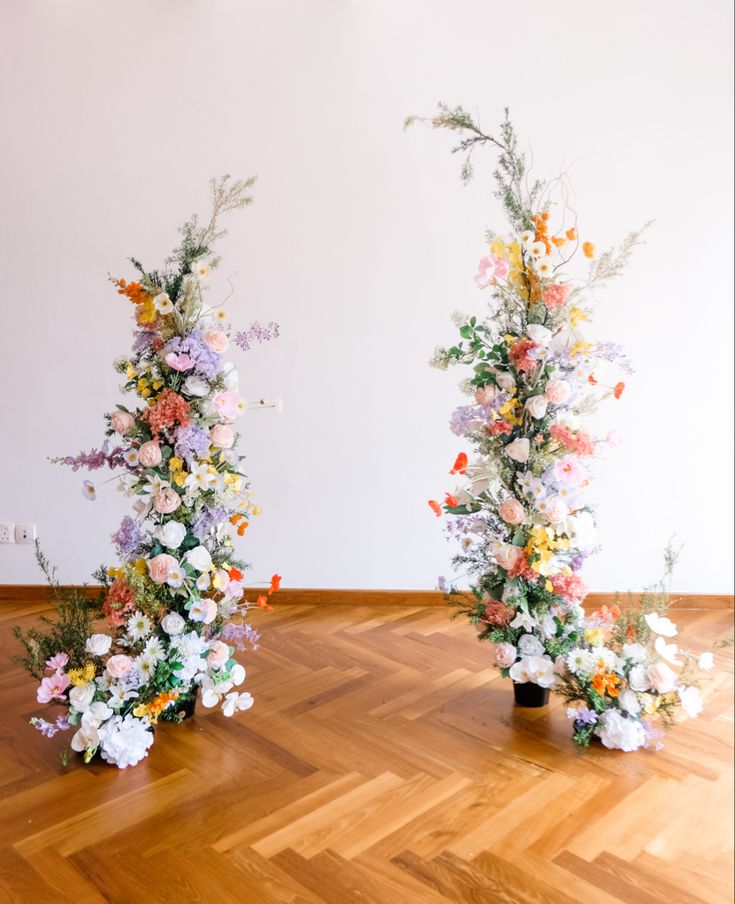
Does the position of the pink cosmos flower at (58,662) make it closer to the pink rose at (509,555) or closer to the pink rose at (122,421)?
the pink rose at (122,421)

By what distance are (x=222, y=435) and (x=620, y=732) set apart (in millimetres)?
1567

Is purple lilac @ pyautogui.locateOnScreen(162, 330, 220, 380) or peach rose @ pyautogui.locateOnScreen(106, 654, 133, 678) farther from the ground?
purple lilac @ pyautogui.locateOnScreen(162, 330, 220, 380)

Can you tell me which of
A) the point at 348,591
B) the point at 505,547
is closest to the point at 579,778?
the point at 505,547

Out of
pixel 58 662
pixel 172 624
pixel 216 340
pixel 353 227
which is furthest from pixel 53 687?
pixel 353 227

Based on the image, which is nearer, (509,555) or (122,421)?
(122,421)

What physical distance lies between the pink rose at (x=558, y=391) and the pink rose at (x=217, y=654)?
1331 millimetres

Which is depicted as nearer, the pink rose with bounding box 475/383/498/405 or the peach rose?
the peach rose

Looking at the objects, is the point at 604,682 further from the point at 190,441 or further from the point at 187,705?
the point at 190,441

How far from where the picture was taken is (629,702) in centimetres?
285

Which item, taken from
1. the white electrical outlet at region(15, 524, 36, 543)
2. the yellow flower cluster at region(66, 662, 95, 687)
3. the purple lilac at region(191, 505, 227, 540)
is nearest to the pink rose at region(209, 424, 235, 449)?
the purple lilac at region(191, 505, 227, 540)

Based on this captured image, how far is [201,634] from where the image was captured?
2.94 m

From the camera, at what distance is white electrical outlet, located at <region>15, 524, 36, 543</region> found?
4434 mm

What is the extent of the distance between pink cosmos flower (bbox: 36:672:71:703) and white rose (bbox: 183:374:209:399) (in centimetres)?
96

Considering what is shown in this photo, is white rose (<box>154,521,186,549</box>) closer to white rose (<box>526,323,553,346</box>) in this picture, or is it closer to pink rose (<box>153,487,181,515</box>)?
pink rose (<box>153,487,181,515</box>)
